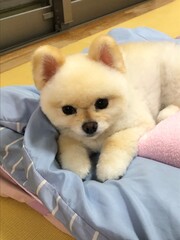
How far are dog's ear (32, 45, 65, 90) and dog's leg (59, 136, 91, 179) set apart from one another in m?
0.15

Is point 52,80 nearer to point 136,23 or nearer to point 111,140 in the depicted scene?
point 111,140

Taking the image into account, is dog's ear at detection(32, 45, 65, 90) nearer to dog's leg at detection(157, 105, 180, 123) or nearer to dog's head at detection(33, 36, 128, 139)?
dog's head at detection(33, 36, 128, 139)

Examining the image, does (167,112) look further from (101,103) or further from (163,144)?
(101,103)

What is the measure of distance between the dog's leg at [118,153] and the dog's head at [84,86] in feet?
0.14

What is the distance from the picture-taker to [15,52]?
1.90m

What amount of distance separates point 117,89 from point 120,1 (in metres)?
1.81

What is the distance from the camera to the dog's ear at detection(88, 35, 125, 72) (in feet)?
2.45

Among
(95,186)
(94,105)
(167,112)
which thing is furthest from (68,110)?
(167,112)

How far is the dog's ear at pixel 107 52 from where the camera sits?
747 mm

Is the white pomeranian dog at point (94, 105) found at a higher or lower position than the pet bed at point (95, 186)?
higher

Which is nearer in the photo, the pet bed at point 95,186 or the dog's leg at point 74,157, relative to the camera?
the pet bed at point 95,186

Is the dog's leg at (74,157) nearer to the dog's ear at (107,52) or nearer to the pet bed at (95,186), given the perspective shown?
the pet bed at (95,186)

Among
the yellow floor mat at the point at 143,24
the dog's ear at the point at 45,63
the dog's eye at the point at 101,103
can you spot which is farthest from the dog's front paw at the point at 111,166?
the yellow floor mat at the point at 143,24

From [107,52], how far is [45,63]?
14cm
